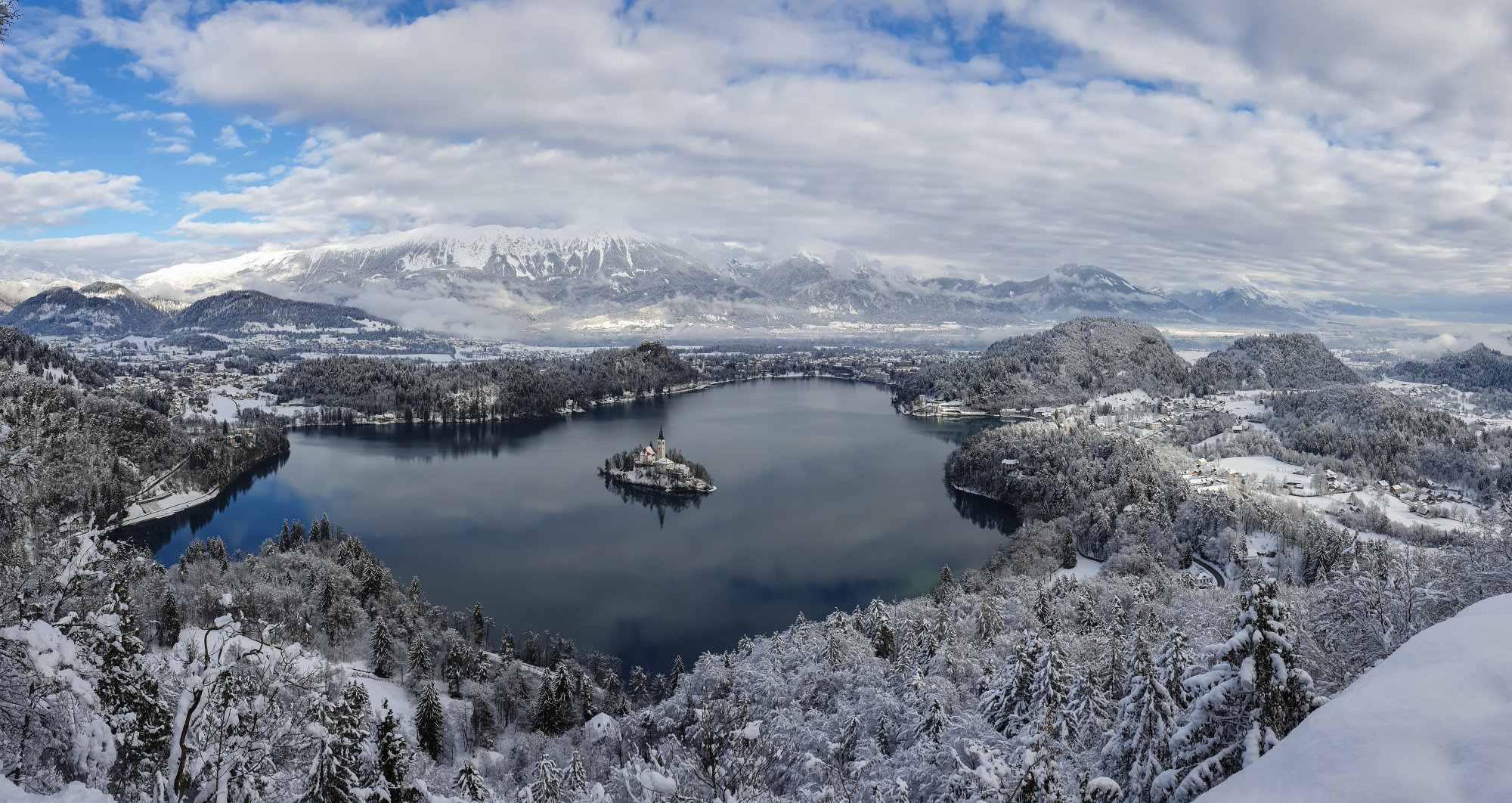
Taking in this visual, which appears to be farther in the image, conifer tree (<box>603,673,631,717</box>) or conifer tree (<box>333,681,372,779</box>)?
conifer tree (<box>603,673,631,717</box>)

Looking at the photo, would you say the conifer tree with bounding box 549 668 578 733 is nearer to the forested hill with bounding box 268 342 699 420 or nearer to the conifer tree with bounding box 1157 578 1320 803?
the conifer tree with bounding box 1157 578 1320 803

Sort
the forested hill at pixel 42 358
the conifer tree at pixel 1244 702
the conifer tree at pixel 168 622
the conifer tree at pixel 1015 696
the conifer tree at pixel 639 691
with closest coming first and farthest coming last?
the conifer tree at pixel 1244 702 → the conifer tree at pixel 1015 696 → the conifer tree at pixel 639 691 → the conifer tree at pixel 168 622 → the forested hill at pixel 42 358

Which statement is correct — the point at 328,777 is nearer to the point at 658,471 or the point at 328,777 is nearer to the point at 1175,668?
the point at 1175,668

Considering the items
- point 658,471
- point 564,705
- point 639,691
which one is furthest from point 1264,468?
point 564,705

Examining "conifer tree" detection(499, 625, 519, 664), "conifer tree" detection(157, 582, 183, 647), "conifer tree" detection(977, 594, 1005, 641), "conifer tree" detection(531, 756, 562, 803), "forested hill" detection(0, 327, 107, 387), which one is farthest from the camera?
"forested hill" detection(0, 327, 107, 387)

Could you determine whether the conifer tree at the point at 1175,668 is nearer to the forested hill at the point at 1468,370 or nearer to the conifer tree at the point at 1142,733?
the conifer tree at the point at 1142,733

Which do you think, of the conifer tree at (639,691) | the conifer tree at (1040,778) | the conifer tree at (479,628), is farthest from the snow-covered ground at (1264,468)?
the conifer tree at (1040,778)

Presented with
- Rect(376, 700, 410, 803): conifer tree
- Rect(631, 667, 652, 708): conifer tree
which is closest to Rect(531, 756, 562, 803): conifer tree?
Rect(376, 700, 410, 803): conifer tree
